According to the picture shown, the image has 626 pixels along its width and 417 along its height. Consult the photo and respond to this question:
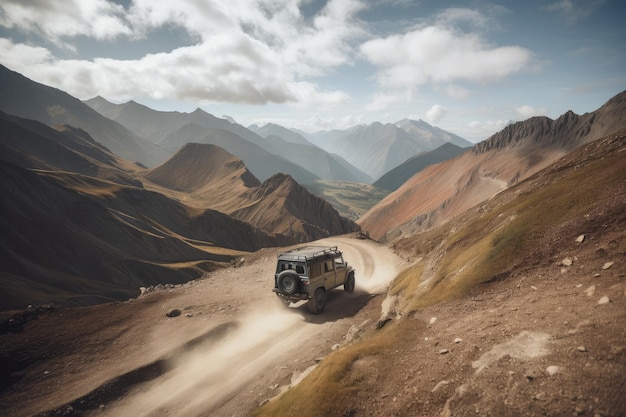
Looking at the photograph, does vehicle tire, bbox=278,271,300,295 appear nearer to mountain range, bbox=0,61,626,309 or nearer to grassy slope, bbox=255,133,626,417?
grassy slope, bbox=255,133,626,417

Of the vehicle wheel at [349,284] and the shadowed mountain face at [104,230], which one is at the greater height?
the shadowed mountain face at [104,230]

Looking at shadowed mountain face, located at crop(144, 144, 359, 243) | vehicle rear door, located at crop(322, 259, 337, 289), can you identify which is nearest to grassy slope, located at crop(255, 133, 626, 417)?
vehicle rear door, located at crop(322, 259, 337, 289)

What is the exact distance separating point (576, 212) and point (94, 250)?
68.6 m

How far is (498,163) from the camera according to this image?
331 feet

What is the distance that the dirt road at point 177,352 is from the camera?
1184cm

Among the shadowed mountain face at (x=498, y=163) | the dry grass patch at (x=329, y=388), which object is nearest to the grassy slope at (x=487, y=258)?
the dry grass patch at (x=329, y=388)

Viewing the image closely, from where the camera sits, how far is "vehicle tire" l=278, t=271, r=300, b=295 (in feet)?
57.1

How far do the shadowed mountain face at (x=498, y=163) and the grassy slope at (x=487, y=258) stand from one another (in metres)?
74.6

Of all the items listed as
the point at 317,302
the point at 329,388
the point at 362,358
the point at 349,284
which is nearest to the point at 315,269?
the point at 317,302

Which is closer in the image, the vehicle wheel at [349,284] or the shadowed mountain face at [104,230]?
the vehicle wheel at [349,284]

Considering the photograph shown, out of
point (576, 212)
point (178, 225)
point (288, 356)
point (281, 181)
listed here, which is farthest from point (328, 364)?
point (281, 181)

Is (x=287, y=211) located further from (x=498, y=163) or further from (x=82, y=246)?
(x=82, y=246)

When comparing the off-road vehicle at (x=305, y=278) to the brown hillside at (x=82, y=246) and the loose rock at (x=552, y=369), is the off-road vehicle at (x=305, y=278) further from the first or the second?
the brown hillside at (x=82, y=246)

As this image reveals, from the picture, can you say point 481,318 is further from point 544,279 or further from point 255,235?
point 255,235
